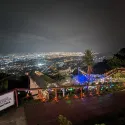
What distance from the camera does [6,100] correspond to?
12.2m

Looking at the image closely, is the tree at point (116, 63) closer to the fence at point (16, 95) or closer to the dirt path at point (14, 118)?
the fence at point (16, 95)

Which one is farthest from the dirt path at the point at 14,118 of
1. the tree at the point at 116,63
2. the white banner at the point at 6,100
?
the tree at the point at 116,63

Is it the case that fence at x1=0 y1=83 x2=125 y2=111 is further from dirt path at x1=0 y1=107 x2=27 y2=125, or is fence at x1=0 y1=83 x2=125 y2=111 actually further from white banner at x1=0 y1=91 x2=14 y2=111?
dirt path at x1=0 y1=107 x2=27 y2=125

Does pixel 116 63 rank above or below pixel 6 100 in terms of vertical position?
above

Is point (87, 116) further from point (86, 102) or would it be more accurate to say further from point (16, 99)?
point (16, 99)

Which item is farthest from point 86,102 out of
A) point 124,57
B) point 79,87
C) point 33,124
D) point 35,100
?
point 124,57

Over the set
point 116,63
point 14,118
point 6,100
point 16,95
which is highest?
point 116,63

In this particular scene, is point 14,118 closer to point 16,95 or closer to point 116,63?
point 16,95

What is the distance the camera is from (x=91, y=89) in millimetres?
16016

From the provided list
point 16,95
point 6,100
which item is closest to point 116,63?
point 16,95

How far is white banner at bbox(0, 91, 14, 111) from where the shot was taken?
11908 mm

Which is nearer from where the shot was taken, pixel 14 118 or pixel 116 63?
pixel 14 118

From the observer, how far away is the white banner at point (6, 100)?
11908 millimetres

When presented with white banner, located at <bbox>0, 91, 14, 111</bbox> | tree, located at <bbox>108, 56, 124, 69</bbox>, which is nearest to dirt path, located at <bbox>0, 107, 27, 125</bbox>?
white banner, located at <bbox>0, 91, 14, 111</bbox>
